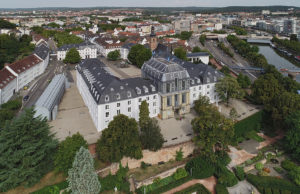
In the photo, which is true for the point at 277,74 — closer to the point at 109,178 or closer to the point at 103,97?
the point at 103,97

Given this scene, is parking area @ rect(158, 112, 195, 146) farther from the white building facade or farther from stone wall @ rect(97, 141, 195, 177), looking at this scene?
the white building facade

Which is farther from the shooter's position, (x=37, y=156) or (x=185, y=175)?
(x=185, y=175)

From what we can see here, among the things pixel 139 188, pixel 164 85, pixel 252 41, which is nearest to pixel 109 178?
pixel 139 188

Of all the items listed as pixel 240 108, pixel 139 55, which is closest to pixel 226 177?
pixel 240 108

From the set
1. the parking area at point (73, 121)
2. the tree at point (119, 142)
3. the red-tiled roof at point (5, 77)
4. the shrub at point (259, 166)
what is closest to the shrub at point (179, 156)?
the tree at point (119, 142)

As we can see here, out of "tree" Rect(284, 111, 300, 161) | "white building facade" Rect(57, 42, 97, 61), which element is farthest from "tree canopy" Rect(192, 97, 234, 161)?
"white building facade" Rect(57, 42, 97, 61)
